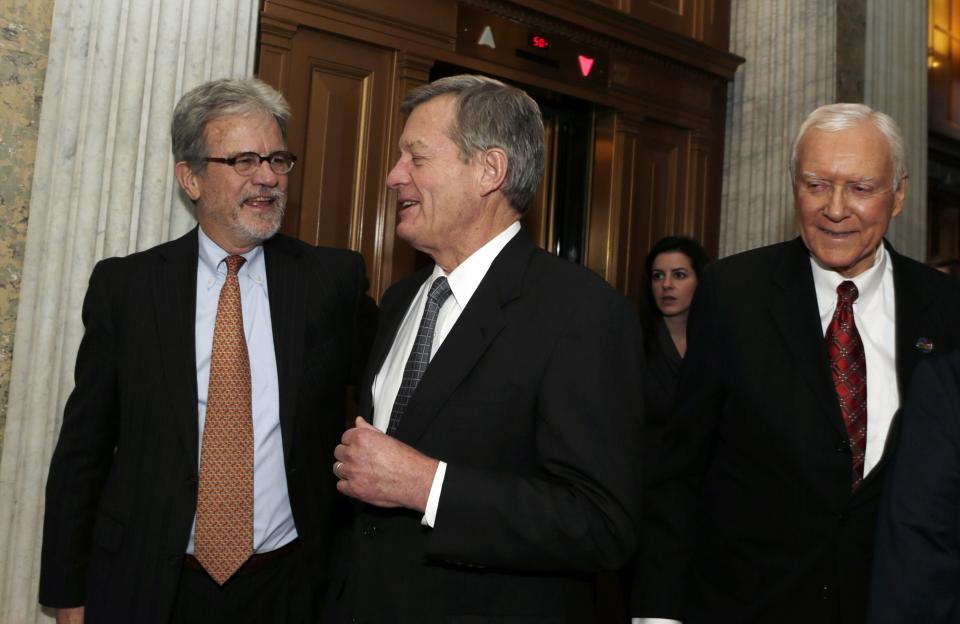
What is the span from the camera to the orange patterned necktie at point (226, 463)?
1.94 metres

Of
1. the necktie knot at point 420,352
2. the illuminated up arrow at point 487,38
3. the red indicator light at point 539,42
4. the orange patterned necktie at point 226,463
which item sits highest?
the red indicator light at point 539,42

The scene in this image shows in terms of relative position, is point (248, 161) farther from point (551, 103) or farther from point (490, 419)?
point (551, 103)

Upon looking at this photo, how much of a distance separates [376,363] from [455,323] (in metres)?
0.31

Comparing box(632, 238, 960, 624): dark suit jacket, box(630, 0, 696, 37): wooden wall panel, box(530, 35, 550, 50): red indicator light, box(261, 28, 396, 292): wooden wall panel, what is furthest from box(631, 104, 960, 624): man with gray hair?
box(630, 0, 696, 37): wooden wall panel

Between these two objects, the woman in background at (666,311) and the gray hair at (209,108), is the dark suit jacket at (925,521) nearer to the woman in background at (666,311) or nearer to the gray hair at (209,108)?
the gray hair at (209,108)

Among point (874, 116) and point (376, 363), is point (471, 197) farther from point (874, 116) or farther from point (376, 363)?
point (874, 116)

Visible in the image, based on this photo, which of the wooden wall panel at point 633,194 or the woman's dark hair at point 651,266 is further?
the wooden wall panel at point 633,194


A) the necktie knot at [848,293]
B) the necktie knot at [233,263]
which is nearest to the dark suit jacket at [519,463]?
the necktie knot at [848,293]

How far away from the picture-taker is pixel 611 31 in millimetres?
4301

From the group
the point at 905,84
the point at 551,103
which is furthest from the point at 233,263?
the point at 905,84

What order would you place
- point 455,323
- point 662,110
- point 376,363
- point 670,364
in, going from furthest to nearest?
1. point 662,110
2. point 670,364
3. point 376,363
4. point 455,323

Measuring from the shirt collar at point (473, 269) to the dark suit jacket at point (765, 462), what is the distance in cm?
52

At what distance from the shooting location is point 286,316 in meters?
2.14

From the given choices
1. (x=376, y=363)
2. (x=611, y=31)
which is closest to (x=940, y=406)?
(x=376, y=363)
